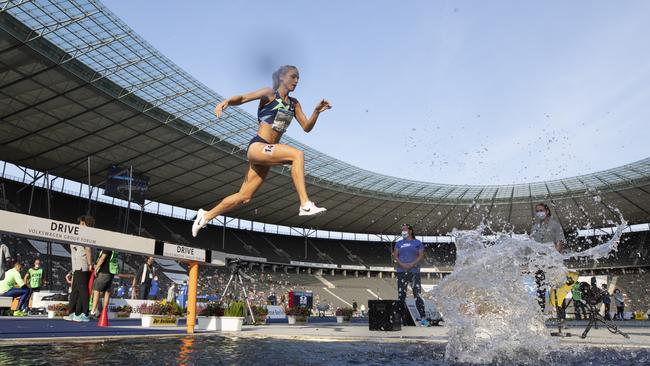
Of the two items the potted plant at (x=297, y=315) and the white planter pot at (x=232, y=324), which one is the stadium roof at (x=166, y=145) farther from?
the white planter pot at (x=232, y=324)

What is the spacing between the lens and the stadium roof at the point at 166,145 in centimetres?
2205

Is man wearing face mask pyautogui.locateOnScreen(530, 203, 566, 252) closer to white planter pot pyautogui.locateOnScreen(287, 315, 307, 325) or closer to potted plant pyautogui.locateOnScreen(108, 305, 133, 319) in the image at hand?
white planter pot pyautogui.locateOnScreen(287, 315, 307, 325)

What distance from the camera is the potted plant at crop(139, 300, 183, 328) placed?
1095 centimetres

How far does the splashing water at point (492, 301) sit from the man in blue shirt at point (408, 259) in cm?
465

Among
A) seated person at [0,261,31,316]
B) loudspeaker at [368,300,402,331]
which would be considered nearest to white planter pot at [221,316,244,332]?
loudspeaker at [368,300,402,331]

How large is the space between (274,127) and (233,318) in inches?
214

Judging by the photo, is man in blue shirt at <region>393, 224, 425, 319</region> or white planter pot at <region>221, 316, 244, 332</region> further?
man in blue shirt at <region>393, 224, 425, 319</region>

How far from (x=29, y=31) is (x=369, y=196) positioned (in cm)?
3084

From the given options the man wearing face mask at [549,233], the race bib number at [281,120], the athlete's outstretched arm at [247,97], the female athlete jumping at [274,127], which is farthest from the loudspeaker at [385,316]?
the athlete's outstretched arm at [247,97]

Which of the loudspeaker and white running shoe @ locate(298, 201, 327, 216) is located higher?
white running shoe @ locate(298, 201, 327, 216)

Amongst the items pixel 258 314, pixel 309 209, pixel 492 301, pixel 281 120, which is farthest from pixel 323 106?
pixel 258 314

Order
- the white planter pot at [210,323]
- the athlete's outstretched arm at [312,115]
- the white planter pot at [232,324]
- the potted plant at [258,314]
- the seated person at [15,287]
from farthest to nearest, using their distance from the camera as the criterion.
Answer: the potted plant at [258,314]
the seated person at [15,287]
the white planter pot at [210,323]
the white planter pot at [232,324]
the athlete's outstretched arm at [312,115]

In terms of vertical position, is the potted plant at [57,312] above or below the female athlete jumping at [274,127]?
below

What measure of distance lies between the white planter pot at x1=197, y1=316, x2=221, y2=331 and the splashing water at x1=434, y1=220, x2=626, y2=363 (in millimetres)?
5204
